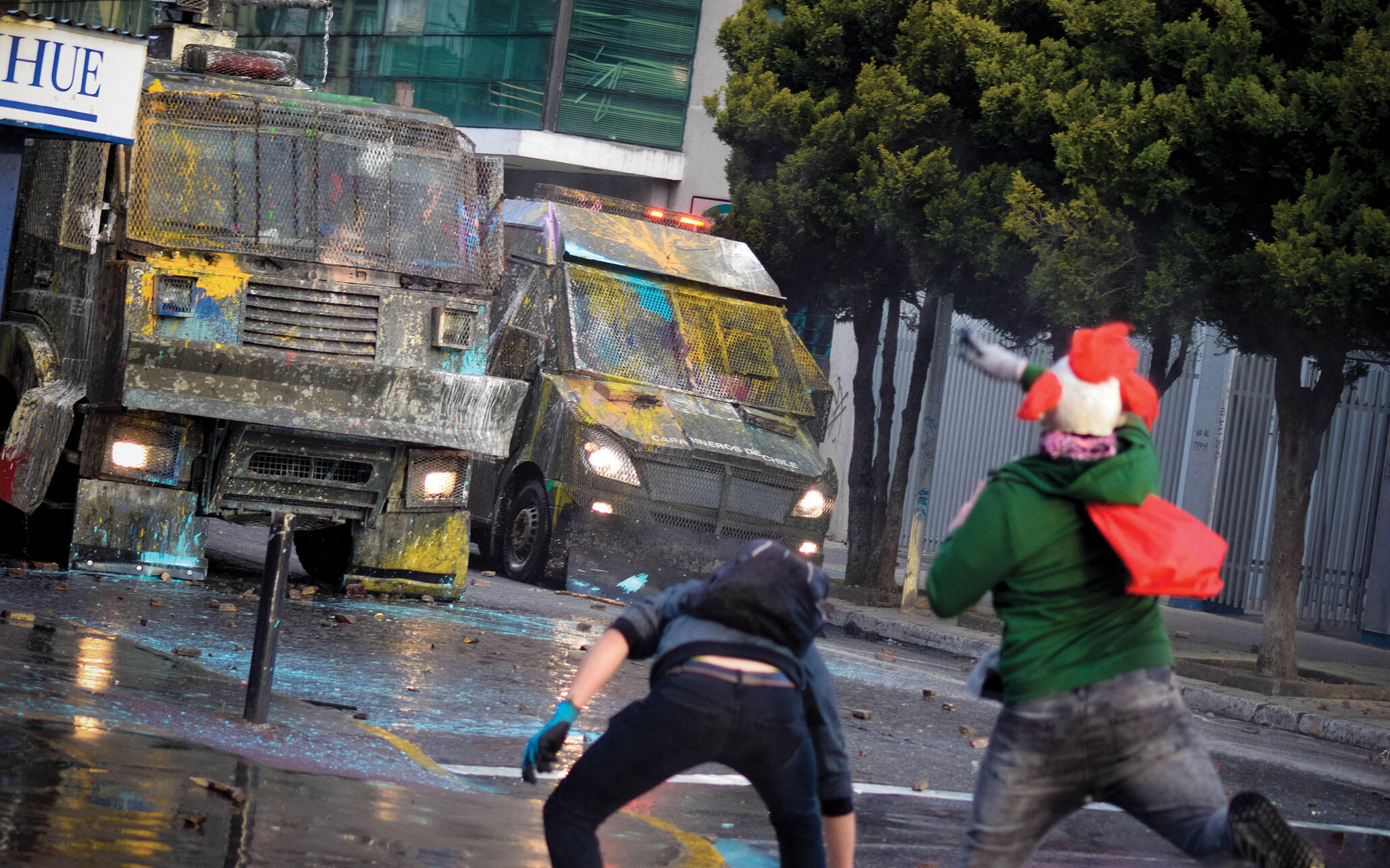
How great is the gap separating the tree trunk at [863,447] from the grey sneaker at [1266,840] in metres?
13.6

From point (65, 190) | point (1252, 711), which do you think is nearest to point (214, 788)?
point (65, 190)

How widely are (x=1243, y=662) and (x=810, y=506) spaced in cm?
366

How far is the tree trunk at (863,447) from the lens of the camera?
17406 mm

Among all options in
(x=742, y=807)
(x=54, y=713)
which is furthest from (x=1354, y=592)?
(x=54, y=713)

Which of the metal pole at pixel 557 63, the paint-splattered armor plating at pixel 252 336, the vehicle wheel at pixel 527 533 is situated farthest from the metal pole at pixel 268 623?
the metal pole at pixel 557 63

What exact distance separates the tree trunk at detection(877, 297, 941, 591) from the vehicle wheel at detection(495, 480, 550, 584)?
422cm

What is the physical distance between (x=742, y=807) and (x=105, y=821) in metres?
2.65

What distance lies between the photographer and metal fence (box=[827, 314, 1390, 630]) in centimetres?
1905

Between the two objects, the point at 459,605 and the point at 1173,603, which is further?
the point at 1173,603

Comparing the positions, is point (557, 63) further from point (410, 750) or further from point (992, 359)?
point (992, 359)

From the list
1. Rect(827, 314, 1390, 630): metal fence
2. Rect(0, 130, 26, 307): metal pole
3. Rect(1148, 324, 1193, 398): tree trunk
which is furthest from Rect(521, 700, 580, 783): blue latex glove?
Rect(827, 314, 1390, 630): metal fence

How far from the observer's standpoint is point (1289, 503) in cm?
1312

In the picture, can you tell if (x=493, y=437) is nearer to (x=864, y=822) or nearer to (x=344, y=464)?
(x=344, y=464)

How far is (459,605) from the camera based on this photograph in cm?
1202
